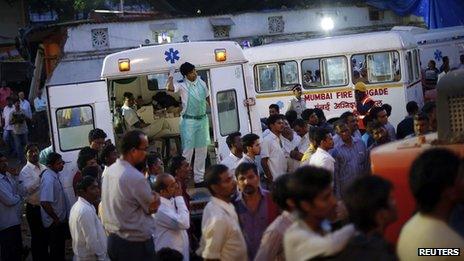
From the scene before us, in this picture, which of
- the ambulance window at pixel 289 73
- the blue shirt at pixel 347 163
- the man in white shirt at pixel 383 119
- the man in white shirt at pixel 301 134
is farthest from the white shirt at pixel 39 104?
the blue shirt at pixel 347 163

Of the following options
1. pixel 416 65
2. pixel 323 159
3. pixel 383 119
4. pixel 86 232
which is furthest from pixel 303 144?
pixel 416 65

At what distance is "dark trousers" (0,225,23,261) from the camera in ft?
34.5

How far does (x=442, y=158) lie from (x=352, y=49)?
13.7m

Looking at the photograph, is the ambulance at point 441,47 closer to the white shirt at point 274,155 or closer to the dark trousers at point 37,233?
the white shirt at point 274,155

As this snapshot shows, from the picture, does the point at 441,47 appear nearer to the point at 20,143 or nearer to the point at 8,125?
the point at 20,143

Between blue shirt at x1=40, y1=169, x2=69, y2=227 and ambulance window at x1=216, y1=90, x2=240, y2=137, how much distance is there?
2.48 meters

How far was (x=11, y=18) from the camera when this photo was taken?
1241 inches

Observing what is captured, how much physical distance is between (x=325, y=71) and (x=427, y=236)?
1414 cm

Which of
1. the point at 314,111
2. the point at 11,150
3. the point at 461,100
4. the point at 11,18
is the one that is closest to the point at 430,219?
the point at 461,100

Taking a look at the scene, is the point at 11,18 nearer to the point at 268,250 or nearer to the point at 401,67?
the point at 401,67

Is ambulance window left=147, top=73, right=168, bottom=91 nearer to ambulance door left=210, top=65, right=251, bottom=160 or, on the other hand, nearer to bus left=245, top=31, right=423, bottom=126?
ambulance door left=210, top=65, right=251, bottom=160

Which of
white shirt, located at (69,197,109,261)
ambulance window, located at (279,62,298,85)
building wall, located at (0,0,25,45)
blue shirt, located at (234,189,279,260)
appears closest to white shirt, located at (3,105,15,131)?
ambulance window, located at (279,62,298,85)

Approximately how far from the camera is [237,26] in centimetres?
2594

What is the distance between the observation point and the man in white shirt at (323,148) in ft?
29.2
